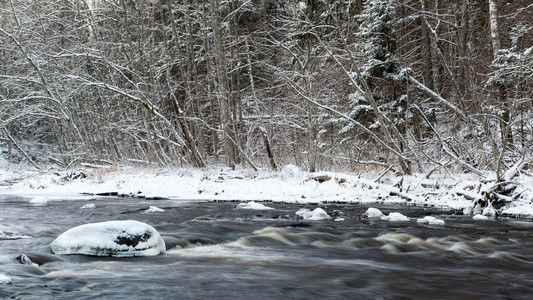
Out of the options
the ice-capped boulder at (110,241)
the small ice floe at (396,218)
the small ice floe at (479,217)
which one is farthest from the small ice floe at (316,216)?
the ice-capped boulder at (110,241)

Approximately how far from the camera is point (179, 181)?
1353 centimetres

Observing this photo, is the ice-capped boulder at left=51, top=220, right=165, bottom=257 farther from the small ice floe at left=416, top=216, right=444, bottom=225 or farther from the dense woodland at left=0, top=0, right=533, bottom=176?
the dense woodland at left=0, top=0, right=533, bottom=176

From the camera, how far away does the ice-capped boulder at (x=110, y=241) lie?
4891 mm

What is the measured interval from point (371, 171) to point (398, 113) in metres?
3.33

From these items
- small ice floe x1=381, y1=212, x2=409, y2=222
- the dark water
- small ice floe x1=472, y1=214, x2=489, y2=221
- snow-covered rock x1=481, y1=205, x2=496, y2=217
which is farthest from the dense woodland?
the dark water

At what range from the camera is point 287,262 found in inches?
193

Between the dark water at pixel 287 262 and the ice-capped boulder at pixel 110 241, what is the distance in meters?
0.17

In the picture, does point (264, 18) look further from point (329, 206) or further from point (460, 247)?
point (460, 247)

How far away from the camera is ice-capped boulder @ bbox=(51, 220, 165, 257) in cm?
489

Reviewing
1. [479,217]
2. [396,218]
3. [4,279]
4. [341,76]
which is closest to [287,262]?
[4,279]

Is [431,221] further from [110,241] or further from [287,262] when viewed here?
[110,241]

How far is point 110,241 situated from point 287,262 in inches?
74.1

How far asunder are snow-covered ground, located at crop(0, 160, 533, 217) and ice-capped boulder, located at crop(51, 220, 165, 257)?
469cm

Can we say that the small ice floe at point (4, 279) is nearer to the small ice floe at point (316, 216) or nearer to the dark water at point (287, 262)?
the dark water at point (287, 262)
